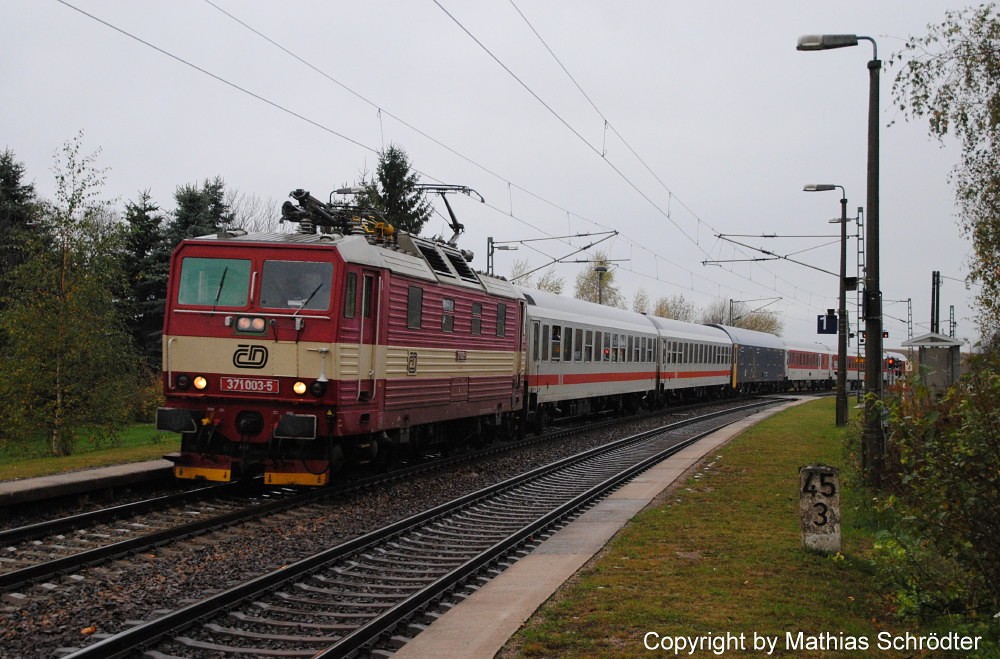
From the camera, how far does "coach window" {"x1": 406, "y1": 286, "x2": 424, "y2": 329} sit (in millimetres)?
13281

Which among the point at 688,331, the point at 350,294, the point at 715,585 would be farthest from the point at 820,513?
the point at 688,331

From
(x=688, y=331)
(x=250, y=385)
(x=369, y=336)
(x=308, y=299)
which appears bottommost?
(x=250, y=385)

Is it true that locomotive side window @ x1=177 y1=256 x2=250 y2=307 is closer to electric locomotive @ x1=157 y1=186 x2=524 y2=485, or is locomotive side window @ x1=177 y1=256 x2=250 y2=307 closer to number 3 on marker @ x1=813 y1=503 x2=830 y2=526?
electric locomotive @ x1=157 y1=186 x2=524 y2=485

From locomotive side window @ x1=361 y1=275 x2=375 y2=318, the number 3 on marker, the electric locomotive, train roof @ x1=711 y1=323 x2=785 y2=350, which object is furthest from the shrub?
train roof @ x1=711 y1=323 x2=785 y2=350

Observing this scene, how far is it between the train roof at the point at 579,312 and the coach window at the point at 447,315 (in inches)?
230

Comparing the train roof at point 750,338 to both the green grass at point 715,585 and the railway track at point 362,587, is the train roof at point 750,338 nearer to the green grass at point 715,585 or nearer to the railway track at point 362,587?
the green grass at point 715,585

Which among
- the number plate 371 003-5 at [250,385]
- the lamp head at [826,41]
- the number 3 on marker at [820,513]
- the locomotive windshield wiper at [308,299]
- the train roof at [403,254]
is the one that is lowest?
the number 3 on marker at [820,513]

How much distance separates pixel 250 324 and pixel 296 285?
0.77 metres

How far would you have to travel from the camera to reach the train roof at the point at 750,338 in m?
46.8

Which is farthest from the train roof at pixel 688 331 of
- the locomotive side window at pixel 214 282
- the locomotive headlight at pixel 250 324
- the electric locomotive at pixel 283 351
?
the locomotive headlight at pixel 250 324

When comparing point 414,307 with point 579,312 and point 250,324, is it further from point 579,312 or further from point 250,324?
point 579,312

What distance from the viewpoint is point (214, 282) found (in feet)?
38.3

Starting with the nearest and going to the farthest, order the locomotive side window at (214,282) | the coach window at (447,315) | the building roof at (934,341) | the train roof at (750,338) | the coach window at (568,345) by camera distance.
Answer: the locomotive side window at (214,282), the coach window at (447,315), the building roof at (934,341), the coach window at (568,345), the train roof at (750,338)

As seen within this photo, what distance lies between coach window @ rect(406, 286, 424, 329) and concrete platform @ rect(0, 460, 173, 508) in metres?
3.93
